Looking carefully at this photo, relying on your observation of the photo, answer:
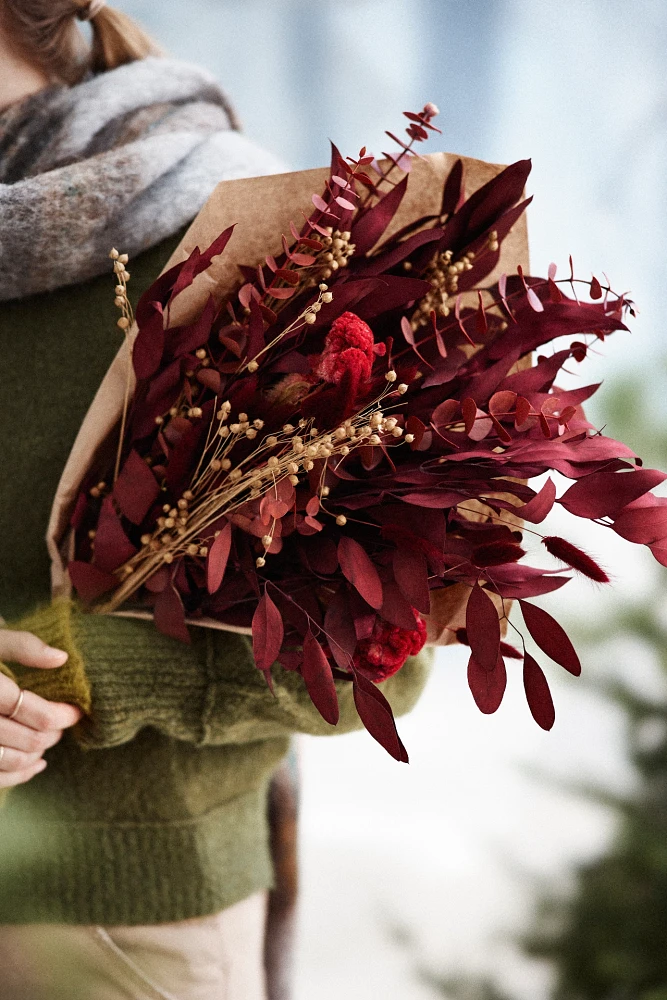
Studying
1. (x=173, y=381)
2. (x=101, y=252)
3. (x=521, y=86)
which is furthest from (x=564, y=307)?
(x=521, y=86)

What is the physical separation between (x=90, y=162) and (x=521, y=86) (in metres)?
0.75

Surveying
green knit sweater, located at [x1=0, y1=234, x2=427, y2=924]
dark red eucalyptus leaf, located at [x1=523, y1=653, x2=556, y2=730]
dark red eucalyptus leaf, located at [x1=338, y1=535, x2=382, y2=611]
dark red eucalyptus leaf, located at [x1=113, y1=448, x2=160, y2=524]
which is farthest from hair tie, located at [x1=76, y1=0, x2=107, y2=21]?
dark red eucalyptus leaf, located at [x1=523, y1=653, x2=556, y2=730]

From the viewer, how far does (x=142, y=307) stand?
497 mm

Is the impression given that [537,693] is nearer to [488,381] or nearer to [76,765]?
[488,381]

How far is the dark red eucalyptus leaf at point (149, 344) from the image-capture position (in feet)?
1.60

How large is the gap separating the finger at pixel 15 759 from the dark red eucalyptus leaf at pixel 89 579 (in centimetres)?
12

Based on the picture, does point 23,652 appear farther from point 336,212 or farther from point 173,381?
point 336,212

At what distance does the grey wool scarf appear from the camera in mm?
624

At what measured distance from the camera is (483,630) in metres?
0.46

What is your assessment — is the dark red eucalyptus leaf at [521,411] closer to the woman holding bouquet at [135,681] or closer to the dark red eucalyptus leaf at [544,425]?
the dark red eucalyptus leaf at [544,425]

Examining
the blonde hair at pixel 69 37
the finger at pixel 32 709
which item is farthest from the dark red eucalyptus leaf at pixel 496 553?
the blonde hair at pixel 69 37

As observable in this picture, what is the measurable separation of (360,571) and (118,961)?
0.45 m

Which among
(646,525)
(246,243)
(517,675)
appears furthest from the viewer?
(517,675)

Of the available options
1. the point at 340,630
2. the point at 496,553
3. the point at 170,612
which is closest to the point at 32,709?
the point at 170,612
